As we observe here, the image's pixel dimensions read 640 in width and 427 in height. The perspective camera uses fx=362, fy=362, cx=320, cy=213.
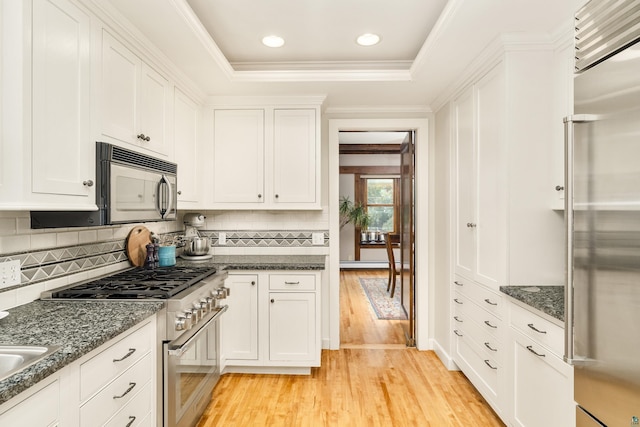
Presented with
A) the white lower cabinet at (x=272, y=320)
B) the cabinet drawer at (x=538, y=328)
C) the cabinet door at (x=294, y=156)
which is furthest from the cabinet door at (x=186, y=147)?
the cabinet drawer at (x=538, y=328)

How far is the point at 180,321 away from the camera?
71.6 inches

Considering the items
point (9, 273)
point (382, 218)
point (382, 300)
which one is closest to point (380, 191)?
point (382, 218)

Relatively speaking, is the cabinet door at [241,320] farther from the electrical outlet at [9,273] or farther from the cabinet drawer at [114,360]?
the electrical outlet at [9,273]

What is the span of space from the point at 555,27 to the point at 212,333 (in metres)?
2.78

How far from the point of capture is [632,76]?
3.30ft

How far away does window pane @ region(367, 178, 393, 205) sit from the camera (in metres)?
8.35

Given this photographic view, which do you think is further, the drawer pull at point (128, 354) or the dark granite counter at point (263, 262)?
the dark granite counter at point (263, 262)

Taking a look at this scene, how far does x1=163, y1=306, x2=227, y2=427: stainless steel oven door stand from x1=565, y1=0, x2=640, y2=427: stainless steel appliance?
1.71 metres

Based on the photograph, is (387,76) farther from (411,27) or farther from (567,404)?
(567,404)

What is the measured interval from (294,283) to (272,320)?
1.14ft

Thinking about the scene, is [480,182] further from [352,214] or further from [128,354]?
[352,214]

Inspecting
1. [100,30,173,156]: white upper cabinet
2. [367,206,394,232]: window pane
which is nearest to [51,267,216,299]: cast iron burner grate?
[100,30,173,156]: white upper cabinet

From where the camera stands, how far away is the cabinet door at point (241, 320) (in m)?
2.90

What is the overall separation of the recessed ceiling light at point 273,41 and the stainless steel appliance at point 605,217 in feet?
5.90
